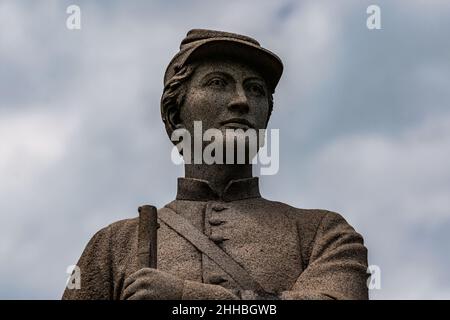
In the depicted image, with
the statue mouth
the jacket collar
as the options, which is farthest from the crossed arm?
the statue mouth

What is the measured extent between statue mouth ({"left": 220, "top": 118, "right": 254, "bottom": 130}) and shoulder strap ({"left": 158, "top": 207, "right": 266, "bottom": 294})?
0.97 meters

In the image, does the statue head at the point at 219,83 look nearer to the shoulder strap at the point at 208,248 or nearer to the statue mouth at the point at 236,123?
the statue mouth at the point at 236,123

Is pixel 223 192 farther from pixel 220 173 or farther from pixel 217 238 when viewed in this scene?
pixel 217 238

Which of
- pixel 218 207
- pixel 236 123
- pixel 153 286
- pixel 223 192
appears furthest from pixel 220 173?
pixel 153 286

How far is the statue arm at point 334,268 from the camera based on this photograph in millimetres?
18266

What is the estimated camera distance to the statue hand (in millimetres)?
17797

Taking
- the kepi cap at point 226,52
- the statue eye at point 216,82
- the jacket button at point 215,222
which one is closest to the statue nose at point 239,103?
the statue eye at point 216,82

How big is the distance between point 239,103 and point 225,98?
0.19 meters

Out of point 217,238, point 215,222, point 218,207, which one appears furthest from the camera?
point 218,207

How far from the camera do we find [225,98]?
19.6 metres

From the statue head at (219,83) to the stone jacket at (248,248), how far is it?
0.61m

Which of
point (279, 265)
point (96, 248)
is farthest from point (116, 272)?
point (279, 265)

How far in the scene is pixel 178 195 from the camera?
19.8m
